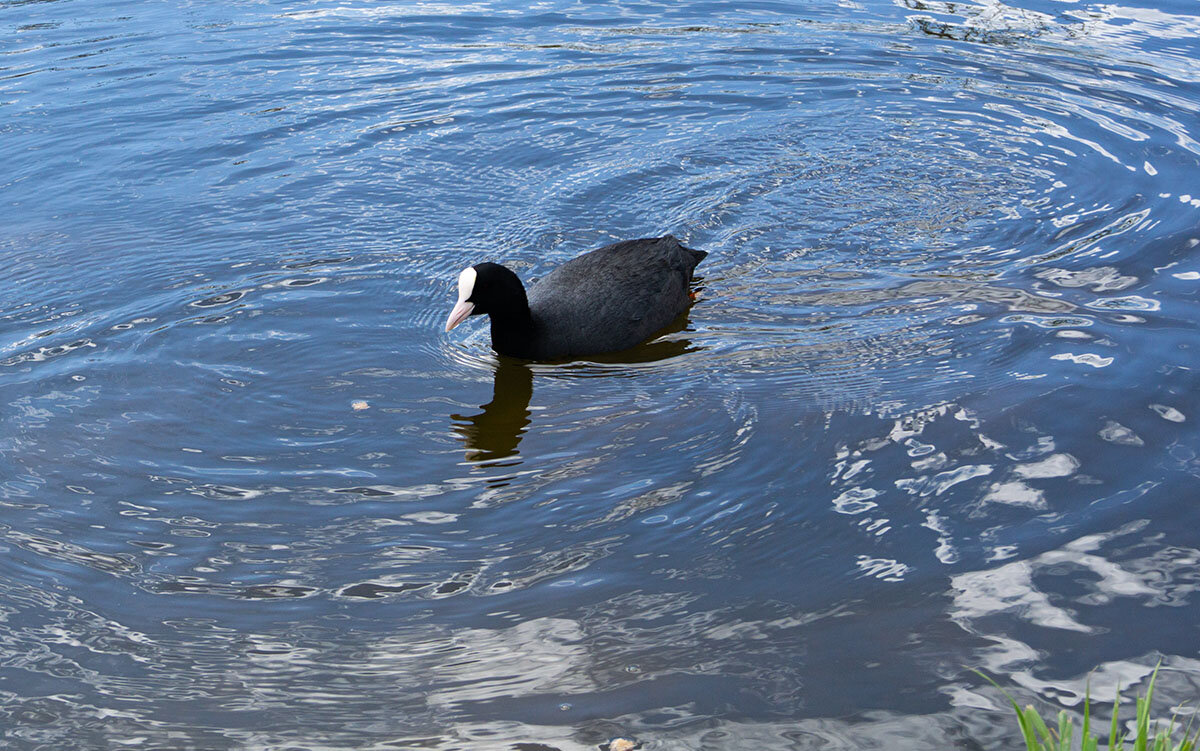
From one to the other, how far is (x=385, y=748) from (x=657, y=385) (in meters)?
2.81

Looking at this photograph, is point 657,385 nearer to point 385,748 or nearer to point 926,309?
point 926,309

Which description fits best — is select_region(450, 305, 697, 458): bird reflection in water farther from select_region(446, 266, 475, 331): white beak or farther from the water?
select_region(446, 266, 475, 331): white beak

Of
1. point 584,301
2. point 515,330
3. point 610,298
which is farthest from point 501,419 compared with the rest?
→ point 610,298

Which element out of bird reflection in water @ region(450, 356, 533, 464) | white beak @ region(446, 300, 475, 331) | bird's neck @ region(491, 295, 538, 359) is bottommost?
bird reflection in water @ region(450, 356, 533, 464)

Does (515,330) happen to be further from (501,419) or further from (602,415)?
(602,415)

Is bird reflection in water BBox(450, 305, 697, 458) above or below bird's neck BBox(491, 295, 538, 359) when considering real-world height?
below

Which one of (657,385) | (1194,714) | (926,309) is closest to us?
(1194,714)

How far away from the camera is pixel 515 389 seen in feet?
20.1

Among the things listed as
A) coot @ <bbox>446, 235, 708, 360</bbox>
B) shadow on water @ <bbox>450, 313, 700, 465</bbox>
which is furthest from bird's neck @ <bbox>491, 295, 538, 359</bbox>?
shadow on water @ <bbox>450, 313, 700, 465</bbox>

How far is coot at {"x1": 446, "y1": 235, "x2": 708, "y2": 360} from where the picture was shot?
6.16 metres

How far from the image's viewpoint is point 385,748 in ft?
11.9

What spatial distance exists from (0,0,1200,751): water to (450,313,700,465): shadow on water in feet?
0.09

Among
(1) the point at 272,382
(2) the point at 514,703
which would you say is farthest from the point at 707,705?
(1) the point at 272,382

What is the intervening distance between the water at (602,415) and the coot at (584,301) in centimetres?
18
